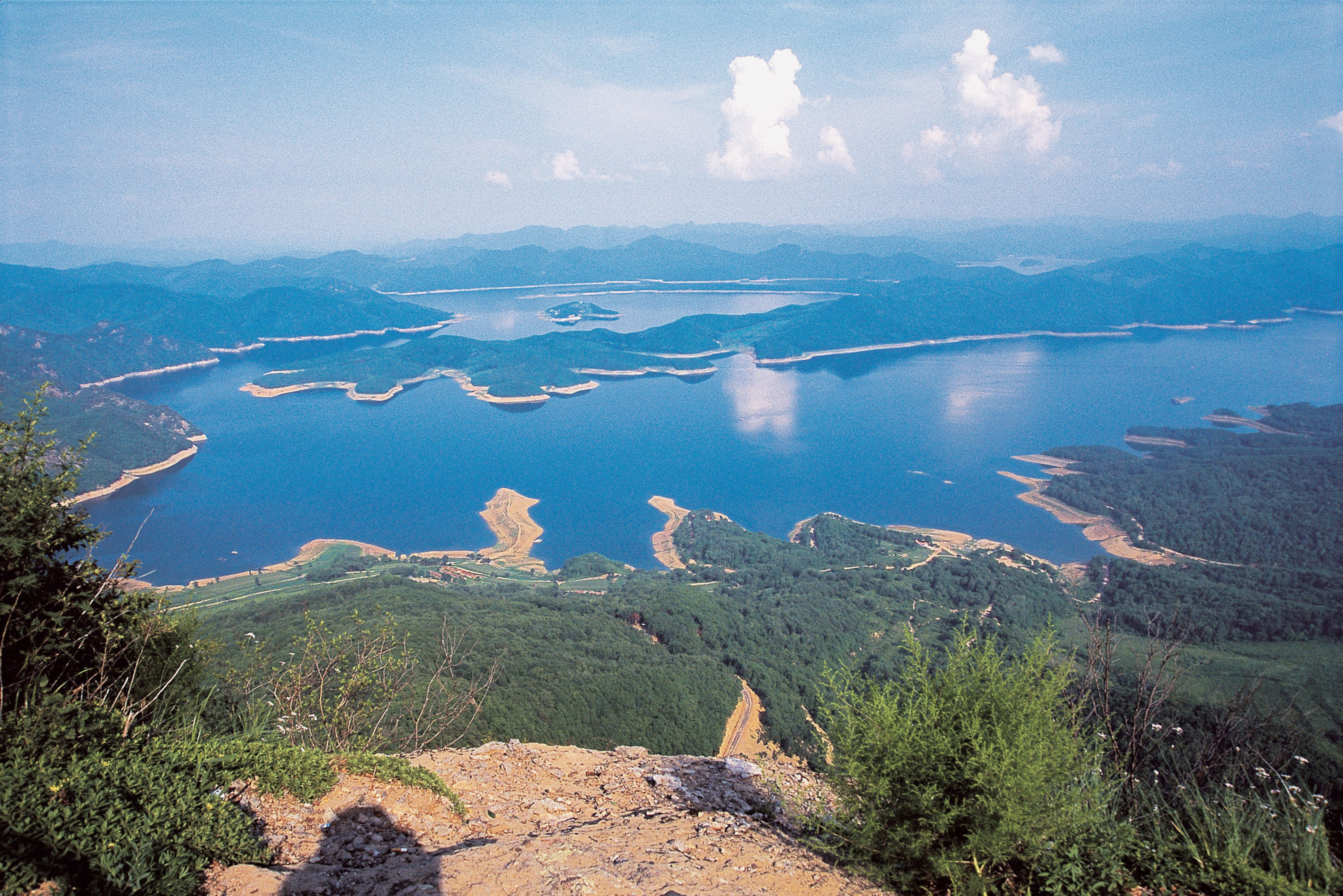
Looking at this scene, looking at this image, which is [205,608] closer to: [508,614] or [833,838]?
[508,614]

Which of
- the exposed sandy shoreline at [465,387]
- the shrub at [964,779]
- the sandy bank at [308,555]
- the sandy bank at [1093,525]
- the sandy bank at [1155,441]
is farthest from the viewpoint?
the exposed sandy shoreline at [465,387]

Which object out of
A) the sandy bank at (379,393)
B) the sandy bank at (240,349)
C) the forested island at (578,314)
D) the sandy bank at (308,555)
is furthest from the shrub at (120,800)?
the forested island at (578,314)

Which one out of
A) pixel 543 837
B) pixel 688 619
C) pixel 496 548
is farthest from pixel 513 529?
pixel 543 837

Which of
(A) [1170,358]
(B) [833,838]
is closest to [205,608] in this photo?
(B) [833,838]

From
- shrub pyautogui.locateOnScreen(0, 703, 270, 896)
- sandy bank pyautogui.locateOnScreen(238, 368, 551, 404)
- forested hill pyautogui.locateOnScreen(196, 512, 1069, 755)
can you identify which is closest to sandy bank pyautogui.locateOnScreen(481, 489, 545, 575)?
forested hill pyautogui.locateOnScreen(196, 512, 1069, 755)

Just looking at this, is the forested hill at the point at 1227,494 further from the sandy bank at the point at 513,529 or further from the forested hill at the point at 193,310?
the forested hill at the point at 193,310

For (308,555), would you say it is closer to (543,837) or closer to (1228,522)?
(543,837)
